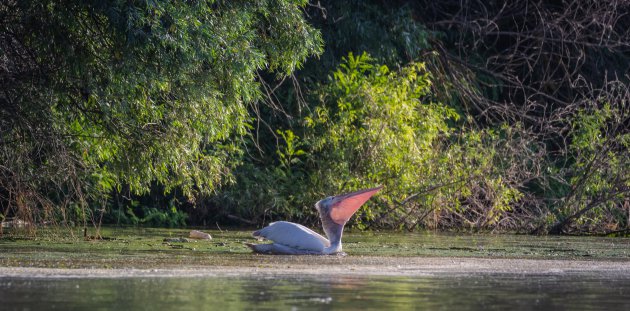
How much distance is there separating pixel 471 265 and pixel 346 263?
1245 millimetres

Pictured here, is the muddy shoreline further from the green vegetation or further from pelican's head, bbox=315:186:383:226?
the green vegetation

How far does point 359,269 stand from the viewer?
1104cm

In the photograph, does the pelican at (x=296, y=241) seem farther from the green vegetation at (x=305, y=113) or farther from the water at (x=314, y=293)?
the water at (x=314, y=293)

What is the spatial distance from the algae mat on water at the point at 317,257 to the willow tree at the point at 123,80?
998 mm

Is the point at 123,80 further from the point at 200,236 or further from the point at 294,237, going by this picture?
the point at 200,236

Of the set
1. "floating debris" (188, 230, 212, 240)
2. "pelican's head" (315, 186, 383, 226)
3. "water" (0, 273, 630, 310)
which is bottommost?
"water" (0, 273, 630, 310)

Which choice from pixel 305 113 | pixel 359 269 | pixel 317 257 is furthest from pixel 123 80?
pixel 305 113

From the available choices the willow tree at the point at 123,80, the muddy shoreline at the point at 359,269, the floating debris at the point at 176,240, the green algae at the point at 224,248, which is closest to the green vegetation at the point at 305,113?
the willow tree at the point at 123,80

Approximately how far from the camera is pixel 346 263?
1180cm

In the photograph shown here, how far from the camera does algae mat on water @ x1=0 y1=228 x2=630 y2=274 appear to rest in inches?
439

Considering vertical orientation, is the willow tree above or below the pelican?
above

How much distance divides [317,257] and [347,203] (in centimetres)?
A: 126

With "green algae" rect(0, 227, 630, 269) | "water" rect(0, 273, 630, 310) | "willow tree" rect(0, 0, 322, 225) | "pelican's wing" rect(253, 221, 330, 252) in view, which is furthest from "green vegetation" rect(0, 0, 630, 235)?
"water" rect(0, 273, 630, 310)

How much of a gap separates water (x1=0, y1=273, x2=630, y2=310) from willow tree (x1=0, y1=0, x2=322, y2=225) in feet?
14.6
